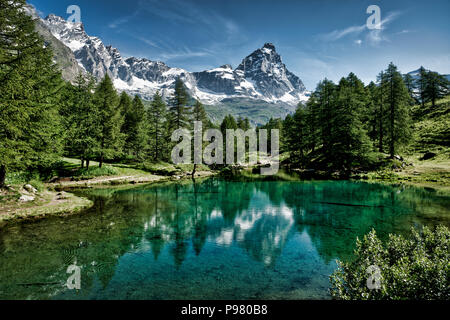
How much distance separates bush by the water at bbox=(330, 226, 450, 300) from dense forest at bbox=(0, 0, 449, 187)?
24.7 meters

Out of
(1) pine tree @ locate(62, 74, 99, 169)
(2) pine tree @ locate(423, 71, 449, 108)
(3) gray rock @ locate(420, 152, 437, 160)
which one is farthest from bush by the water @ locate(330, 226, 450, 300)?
(2) pine tree @ locate(423, 71, 449, 108)

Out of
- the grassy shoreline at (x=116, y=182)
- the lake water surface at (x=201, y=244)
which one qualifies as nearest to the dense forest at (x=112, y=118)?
the grassy shoreline at (x=116, y=182)

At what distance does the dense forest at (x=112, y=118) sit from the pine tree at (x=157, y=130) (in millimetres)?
251

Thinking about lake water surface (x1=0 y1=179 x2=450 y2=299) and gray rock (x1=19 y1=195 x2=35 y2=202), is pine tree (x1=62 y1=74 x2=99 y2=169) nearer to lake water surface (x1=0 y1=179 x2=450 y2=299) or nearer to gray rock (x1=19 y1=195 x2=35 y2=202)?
lake water surface (x1=0 y1=179 x2=450 y2=299)

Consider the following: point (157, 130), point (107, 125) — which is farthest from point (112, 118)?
point (157, 130)

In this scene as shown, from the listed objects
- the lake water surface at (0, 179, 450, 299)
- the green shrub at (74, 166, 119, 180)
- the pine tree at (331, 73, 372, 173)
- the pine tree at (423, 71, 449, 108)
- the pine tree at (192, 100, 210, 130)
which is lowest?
the lake water surface at (0, 179, 450, 299)

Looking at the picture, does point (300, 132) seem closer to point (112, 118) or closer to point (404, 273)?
point (112, 118)

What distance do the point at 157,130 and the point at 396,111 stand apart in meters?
52.3

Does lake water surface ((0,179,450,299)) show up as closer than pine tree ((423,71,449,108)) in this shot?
Yes

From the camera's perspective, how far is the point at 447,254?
22.5 feet

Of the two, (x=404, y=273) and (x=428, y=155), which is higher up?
(x=428, y=155)

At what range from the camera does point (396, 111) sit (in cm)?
4644

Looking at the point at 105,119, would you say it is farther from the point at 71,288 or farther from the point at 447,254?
the point at 447,254

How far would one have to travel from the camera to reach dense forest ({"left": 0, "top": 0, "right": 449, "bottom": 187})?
20625mm
